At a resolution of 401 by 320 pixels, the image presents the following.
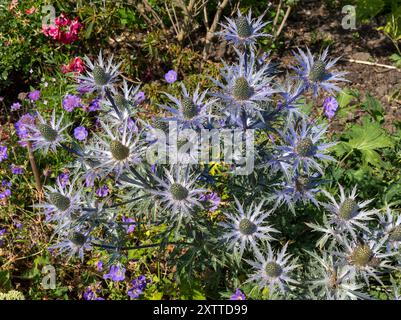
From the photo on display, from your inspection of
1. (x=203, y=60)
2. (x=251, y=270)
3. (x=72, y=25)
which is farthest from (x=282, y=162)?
(x=72, y=25)

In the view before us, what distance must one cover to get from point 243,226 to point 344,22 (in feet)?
9.33

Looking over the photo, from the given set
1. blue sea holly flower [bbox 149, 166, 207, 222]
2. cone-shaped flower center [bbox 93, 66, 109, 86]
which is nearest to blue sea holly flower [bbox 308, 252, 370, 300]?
blue sea holly flower [bbox 149, 166, 207, 222]

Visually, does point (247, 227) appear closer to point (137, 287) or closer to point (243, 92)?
point (243, 92)

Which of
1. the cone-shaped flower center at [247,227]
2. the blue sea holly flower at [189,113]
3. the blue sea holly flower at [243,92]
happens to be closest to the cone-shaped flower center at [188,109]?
the blue sea holly flower at [189,113]

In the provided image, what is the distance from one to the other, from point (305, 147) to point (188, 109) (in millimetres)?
479

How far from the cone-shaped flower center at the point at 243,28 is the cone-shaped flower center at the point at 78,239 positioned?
1086 millimetres

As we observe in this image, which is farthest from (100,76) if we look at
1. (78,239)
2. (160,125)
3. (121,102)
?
(78,239)

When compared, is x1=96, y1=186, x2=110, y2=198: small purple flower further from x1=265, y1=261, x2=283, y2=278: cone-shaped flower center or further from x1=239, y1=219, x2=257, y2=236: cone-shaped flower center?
x1=265, y1=261, x2=283, y2=278: cone-shaped flower center

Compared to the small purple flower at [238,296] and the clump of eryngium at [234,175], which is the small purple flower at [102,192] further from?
the small purple flower at [238,296]

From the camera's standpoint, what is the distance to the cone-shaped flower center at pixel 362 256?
73.5 inches

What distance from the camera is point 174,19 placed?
4.24 meters

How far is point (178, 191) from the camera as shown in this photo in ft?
6.10

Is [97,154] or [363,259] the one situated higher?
[97,154]

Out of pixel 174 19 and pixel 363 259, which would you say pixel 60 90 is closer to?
pixel 174 19
